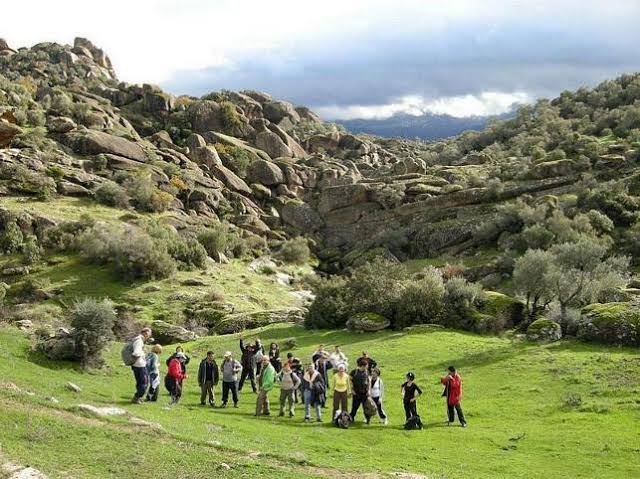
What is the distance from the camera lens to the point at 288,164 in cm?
10638

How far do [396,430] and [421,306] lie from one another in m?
18.9

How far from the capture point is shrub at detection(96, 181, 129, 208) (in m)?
73.0

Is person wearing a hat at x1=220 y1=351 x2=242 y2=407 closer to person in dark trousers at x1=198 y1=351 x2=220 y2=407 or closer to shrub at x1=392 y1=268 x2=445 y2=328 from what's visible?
person in dark trousers at x1=198 y1=351 x2=220 y2=407

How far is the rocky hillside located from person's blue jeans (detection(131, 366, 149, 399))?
51099 millimetres

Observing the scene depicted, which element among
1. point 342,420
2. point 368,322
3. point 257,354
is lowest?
point 342,420

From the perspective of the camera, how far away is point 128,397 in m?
20.5

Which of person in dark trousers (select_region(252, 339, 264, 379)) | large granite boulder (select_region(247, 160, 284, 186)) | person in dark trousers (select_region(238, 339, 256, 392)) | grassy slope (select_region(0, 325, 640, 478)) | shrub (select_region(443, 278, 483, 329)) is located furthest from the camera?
large granite boulder (select_region(247, 160, 284, 186))

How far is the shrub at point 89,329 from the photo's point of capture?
23.2 m

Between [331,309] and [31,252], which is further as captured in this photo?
[31,252]

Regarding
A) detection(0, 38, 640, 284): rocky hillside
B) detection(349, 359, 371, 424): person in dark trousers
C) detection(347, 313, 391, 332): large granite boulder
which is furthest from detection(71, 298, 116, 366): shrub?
detection(0, 38, 640, 284): rocky hillside

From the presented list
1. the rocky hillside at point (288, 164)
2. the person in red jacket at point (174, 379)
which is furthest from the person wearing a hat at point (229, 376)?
the rocky hillside at point (288, 164)

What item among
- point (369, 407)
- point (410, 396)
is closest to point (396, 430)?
point (410, 396)

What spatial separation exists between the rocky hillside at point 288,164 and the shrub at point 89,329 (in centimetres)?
4996

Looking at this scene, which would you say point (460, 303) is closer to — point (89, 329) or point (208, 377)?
point (208, 377)
